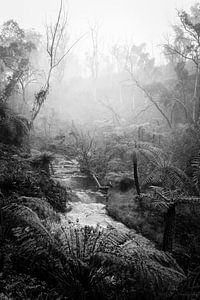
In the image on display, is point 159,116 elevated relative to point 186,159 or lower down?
elevated

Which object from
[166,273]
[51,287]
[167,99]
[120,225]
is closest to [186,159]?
[120,225]

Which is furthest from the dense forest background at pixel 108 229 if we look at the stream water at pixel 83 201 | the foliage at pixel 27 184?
the stream water at pixel 83 201

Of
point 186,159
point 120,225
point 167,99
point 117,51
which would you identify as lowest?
point 120,225

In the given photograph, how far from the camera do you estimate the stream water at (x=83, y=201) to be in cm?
629

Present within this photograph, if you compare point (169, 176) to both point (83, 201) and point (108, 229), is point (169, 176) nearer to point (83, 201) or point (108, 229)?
point (108, 229)

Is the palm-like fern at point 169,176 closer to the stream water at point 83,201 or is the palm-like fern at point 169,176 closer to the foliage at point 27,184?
→ the stream water at point 83,201

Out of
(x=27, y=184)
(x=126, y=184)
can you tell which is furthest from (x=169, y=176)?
(x=27, y=184)

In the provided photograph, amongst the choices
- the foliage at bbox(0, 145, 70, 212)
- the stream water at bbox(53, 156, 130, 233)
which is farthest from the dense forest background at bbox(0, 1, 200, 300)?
the stream water at bbox(53, 156, 130, 233)

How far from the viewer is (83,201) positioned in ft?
26.1

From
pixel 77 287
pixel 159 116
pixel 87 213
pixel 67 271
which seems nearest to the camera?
pixel 77 287

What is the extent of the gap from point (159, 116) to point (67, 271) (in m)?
20.0

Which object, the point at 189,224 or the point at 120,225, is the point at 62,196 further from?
the point at 189,224

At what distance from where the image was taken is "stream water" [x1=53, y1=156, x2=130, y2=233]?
248 inches

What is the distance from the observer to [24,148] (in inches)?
428
